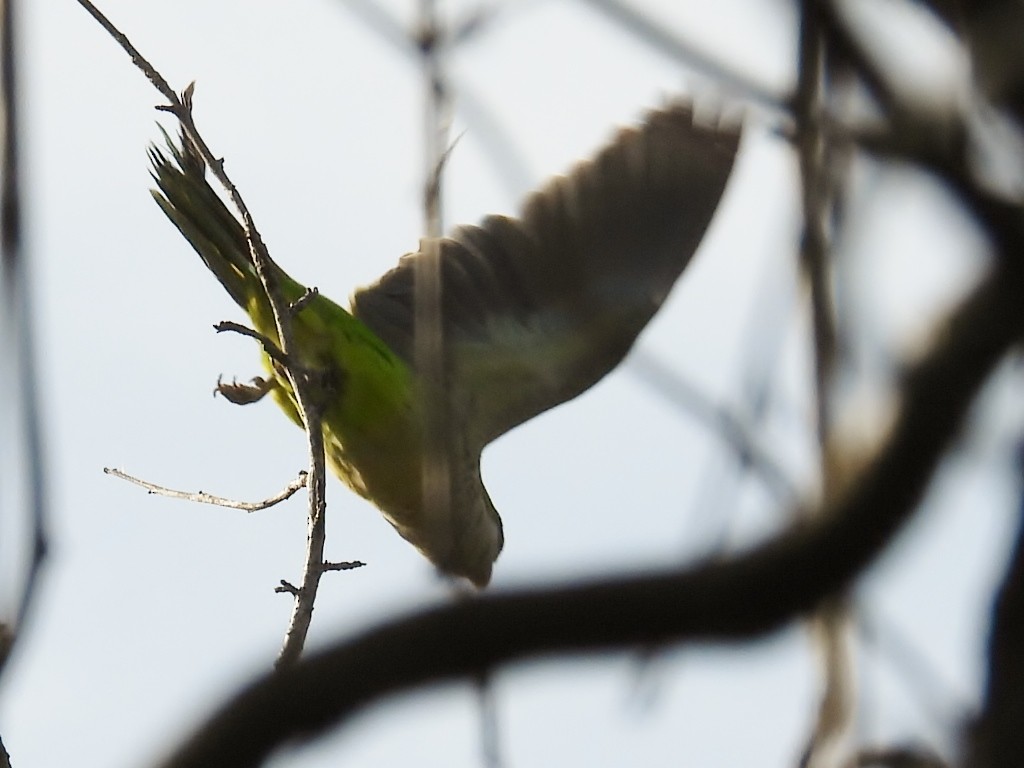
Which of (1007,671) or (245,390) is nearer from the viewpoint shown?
(1007,671)

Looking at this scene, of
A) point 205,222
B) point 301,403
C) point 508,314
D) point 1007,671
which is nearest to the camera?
point 1007,671

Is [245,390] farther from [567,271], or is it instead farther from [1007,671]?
[1007,671]

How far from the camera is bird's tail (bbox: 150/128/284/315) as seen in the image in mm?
4719

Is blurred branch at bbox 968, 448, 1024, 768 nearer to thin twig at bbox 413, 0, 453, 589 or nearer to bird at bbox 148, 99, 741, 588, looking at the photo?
thin twig at bbox 413, 0, 453, 589

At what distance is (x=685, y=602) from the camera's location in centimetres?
96

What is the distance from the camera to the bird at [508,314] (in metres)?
5.29

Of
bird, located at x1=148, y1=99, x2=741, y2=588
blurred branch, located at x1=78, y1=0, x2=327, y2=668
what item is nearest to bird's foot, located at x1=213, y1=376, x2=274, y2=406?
bird, located at x1=148, y1=99, x2=741, y2=588

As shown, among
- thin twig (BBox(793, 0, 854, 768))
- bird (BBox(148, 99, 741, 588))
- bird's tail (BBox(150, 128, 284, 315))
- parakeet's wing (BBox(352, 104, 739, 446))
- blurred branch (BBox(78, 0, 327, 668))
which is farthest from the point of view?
parakeet's wing (BBox(352, 104, 739, 446))

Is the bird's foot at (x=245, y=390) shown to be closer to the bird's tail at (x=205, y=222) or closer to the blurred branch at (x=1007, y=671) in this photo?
the bird's tail at (x=205, y=222)

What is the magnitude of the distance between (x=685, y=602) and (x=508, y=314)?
16.5 feet

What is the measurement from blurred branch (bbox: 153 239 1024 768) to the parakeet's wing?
464 cm

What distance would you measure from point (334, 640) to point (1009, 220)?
0.54 meters

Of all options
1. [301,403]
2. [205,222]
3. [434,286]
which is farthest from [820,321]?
[205,222]

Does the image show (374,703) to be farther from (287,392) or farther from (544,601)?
(287,392)
